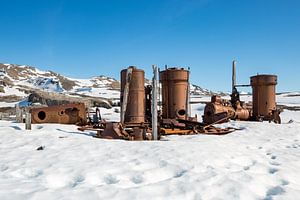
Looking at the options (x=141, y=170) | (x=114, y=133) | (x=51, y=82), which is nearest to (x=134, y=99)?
(x=114, y=133)

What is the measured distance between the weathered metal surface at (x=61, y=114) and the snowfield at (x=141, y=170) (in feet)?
13.8

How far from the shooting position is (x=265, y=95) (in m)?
18.0

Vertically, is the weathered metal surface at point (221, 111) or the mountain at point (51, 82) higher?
the mountain at point (51, 82)

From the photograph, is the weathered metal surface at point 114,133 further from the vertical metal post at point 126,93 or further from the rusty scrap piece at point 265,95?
the rusty scrap piece at point 265,95

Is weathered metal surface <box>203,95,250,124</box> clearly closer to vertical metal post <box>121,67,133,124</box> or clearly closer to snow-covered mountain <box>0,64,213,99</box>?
vertical metal post <box>121,67,133,124</box>

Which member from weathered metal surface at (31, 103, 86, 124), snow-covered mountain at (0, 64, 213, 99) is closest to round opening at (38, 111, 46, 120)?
weathered metal surface at (31, 103, 86, 124)

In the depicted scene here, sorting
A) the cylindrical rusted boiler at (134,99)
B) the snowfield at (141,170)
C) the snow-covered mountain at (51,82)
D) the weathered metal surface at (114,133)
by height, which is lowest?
the snowfield at (141,170)

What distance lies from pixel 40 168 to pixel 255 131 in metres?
8.88

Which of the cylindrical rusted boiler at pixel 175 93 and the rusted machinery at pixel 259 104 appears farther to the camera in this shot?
the rusted machinery at pixel 259 104

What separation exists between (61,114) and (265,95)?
407 inches

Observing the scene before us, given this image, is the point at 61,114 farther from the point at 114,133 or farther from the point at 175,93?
the point at 175,93

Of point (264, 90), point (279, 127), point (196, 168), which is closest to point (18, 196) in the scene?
point (196, 168)

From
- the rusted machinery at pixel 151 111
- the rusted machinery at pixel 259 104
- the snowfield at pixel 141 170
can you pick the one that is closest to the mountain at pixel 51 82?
the rusted machinery at pixel 259 104

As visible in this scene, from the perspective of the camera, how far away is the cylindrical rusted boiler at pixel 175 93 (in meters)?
14.7
